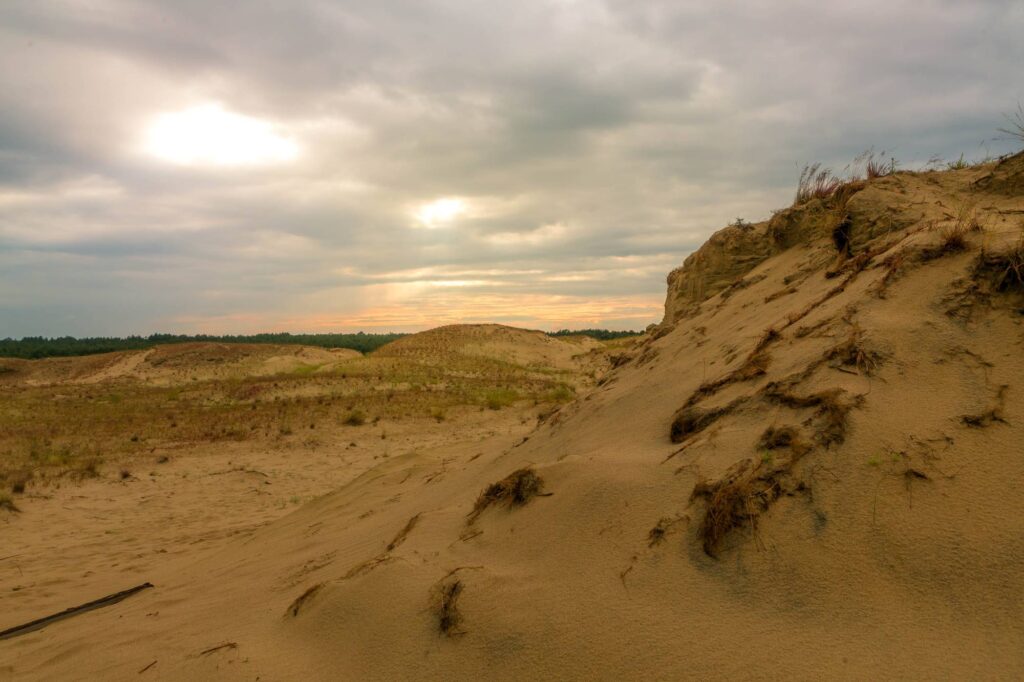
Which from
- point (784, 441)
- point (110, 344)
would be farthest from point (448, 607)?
point (110, 344)

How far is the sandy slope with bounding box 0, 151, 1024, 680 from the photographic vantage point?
2.28 metres

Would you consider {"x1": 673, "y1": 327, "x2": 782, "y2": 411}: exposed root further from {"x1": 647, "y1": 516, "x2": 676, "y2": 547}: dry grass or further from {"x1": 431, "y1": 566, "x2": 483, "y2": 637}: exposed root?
{"x1": 431, "y1": 566, "x2": 483, "y2": 637}: exposed root

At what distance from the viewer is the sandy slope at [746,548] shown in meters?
2.28

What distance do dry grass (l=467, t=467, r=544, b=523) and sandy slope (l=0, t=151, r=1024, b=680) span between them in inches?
3.0

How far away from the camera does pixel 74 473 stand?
12086mm

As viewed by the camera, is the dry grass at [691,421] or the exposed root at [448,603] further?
the dry grass at [691,421]

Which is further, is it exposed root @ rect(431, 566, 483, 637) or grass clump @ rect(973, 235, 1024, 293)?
grass clump @ rect(973, 235, 1024, 293)

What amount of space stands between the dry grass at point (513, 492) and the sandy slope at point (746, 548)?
77 millimetres

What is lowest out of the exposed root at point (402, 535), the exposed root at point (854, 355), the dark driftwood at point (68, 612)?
the dark driftwood at point (68, 612)

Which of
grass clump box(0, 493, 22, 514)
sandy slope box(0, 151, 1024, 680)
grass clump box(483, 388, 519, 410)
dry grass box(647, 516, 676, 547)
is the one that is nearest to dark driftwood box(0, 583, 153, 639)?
sandy slope box(0, 151, 1024, 680)

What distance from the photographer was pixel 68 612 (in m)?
5.34

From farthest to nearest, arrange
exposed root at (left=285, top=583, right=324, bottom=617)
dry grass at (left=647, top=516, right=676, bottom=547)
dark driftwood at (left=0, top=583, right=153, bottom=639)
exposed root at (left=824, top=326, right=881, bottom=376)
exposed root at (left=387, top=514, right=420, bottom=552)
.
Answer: dark driftwood at (left=0, top=583, right=153, bottom=639)
exposed root at (left=387, top=514, right=420, bottom=552)
exposed root at (left=285, top=583, right=324, bottom=617)
exposed root at (left=824, top=326, right=881, bottom=376)
dry grass at (left=647, top=516, right=676, bottom=547)

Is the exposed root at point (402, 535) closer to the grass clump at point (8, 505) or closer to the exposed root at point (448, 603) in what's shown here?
the exposed root at point (448, 603)

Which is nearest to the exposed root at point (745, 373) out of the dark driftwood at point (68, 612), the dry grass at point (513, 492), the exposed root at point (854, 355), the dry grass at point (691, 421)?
the dry grass at point (691, 421)
